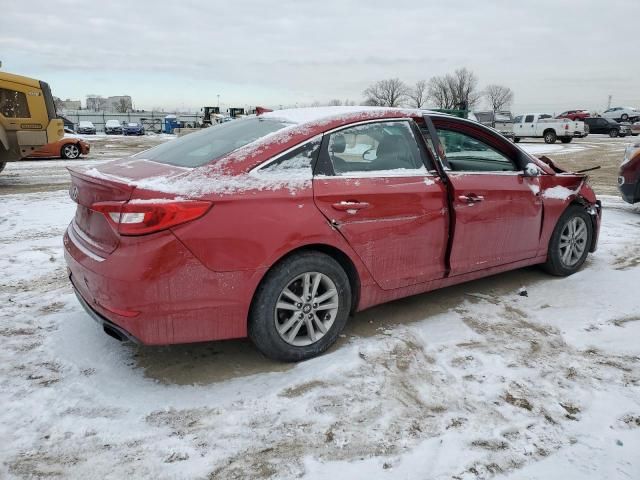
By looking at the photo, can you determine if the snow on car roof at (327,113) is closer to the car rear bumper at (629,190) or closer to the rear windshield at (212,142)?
the rear windshield at (212,142)

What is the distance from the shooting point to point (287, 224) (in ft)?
9.90

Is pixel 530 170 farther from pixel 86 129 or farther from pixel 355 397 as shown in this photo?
pixel 86 129

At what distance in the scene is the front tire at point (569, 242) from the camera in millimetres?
4792

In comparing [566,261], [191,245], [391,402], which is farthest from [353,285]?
[566,261]

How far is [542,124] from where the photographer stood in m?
30.4

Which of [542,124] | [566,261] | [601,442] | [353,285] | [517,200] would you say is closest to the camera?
[601,442]

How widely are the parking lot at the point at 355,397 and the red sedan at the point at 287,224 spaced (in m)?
0.31

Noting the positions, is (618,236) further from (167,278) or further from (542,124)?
(542,124)

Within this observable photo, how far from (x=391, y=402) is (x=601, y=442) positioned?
1024 millimetres

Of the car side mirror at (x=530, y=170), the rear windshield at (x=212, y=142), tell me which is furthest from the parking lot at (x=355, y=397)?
the rear windshield at (x=212, y=142)

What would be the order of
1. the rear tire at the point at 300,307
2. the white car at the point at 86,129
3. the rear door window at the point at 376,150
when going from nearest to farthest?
1. the rear tire at the point at 300,307
2. the rear door window at the point at 376,150
3. the white car at the point at 86,129

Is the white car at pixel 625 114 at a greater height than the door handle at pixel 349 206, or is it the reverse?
the white car at pixel 625 114

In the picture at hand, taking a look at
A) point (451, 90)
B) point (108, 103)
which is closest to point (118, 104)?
point (108, 103)

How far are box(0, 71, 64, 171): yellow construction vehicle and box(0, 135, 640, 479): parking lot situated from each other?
26.2ft
